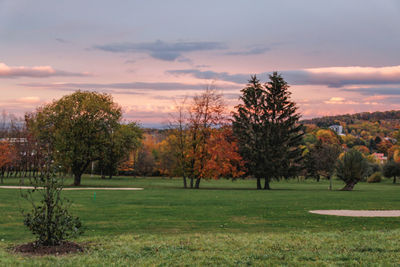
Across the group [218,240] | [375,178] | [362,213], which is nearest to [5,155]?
[362,213]

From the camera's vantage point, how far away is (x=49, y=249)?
1036cm

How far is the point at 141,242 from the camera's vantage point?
38.6ft

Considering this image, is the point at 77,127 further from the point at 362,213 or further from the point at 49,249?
the point at 49,249

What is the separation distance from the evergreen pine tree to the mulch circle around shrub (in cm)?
4003

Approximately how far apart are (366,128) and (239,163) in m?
141

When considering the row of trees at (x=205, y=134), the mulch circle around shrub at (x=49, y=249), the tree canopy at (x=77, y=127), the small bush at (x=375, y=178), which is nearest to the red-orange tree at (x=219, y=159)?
the row of trees at (x=205, y=134)

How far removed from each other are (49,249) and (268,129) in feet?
138

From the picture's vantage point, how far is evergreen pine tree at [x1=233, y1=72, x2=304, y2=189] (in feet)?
164

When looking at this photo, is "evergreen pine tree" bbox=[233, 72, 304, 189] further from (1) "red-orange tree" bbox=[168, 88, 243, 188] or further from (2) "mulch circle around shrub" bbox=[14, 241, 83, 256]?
(2) "mulch circle around shrub" bbox=[14, 241, 83, 256]

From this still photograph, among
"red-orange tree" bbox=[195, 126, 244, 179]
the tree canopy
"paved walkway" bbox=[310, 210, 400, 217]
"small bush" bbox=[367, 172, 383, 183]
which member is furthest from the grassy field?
"small bush" bbox=[367, 172, 383, 183]

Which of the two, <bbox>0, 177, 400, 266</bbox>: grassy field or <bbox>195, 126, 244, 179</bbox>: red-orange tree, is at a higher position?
<bbox>195, 126, 244, 179</bbox>: red-orange tree

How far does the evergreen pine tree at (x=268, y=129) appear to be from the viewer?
5012 centimetres

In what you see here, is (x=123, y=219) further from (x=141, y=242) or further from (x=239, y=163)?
(x=239, y=163)

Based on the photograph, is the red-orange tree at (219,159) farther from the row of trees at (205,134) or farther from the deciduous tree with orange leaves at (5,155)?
the deciduous tree with orange leaves at (5,155)
